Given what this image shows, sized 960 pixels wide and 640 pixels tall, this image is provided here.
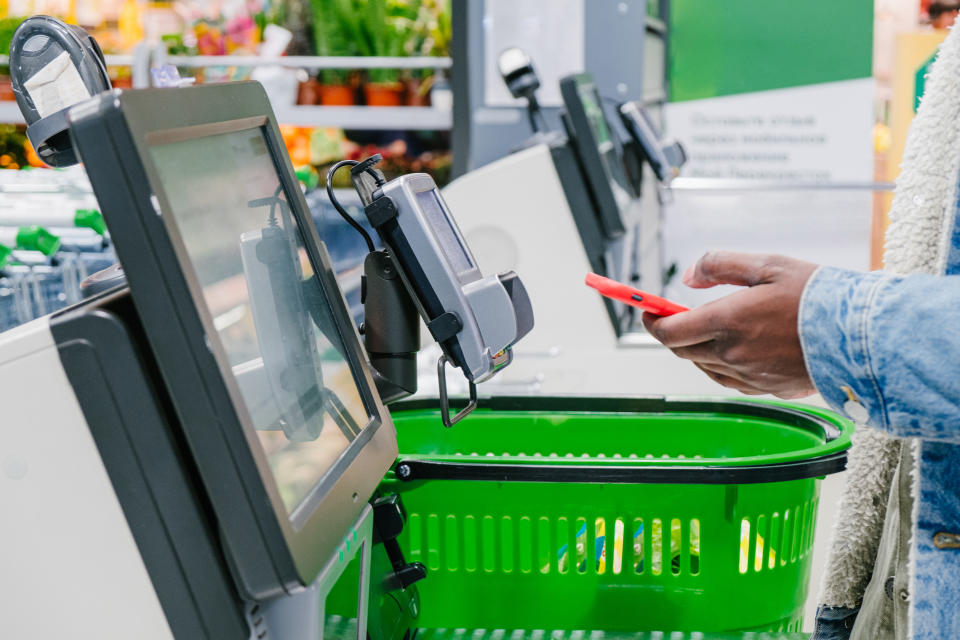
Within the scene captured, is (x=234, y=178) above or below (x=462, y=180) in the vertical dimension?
above

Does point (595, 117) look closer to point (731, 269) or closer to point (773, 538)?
point (773, 538)

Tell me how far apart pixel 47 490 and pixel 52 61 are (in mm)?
397

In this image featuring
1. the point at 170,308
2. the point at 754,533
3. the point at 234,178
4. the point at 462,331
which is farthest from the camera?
the point at 754,533

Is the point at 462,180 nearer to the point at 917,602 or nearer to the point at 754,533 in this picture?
the point at 754,533

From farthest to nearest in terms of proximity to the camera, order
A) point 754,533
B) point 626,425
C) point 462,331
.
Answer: point 626,425
point 754,533
point 462,331

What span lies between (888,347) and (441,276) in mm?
380

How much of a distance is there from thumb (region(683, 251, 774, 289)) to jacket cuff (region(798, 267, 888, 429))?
0.15 feet

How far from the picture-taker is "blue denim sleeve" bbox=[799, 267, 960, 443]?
0.67 m

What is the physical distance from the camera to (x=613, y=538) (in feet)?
3.57

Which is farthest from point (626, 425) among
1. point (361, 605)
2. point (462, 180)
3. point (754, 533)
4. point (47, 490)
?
point (462, 180)

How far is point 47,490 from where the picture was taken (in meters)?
0.65

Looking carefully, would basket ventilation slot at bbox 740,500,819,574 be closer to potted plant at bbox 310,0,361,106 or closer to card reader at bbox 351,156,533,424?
card reader at bbox 351,156,533,424

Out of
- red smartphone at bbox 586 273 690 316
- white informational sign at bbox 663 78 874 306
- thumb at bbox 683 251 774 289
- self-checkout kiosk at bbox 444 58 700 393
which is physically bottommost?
white informational sign at bbox 663 78 874 306

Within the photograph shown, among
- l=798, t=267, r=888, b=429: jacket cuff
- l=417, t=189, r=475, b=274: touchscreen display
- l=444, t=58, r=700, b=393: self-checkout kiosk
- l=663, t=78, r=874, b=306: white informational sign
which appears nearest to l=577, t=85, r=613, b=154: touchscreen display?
l=444, t=58, r=700, b=393: self-checkout kiosk
